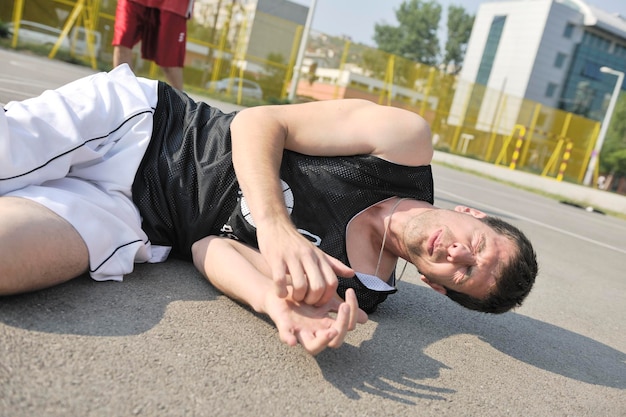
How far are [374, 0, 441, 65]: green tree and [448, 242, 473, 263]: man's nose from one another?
69.4 metres

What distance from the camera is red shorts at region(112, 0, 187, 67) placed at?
4.87 metres

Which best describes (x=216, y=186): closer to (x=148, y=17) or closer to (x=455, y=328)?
(x=455, y=328)

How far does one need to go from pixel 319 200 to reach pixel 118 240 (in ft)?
2.42

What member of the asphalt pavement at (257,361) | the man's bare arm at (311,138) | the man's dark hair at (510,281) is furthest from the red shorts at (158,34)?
the man's dark hair at (510,281)

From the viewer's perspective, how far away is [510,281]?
6.97ft

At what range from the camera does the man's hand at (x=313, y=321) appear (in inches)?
60.4

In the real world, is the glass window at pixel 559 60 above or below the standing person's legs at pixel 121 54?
above

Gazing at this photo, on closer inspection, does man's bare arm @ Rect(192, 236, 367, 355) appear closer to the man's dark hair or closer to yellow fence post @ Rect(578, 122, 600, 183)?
the man's dark hair

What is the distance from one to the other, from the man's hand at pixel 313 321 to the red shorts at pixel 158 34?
381 cm

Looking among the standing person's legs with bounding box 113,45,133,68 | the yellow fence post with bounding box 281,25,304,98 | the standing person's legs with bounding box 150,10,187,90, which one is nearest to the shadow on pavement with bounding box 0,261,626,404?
the standing person's legs with bounding box 113,45,133,68

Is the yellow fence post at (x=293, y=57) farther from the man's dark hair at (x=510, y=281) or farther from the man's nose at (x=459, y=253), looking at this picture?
the man's nose at (x=459, y=253)

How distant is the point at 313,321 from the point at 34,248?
0.79 metres

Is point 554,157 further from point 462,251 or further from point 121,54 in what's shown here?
point 462,251

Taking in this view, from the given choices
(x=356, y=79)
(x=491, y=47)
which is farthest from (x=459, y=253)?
(x=491, y=47)
